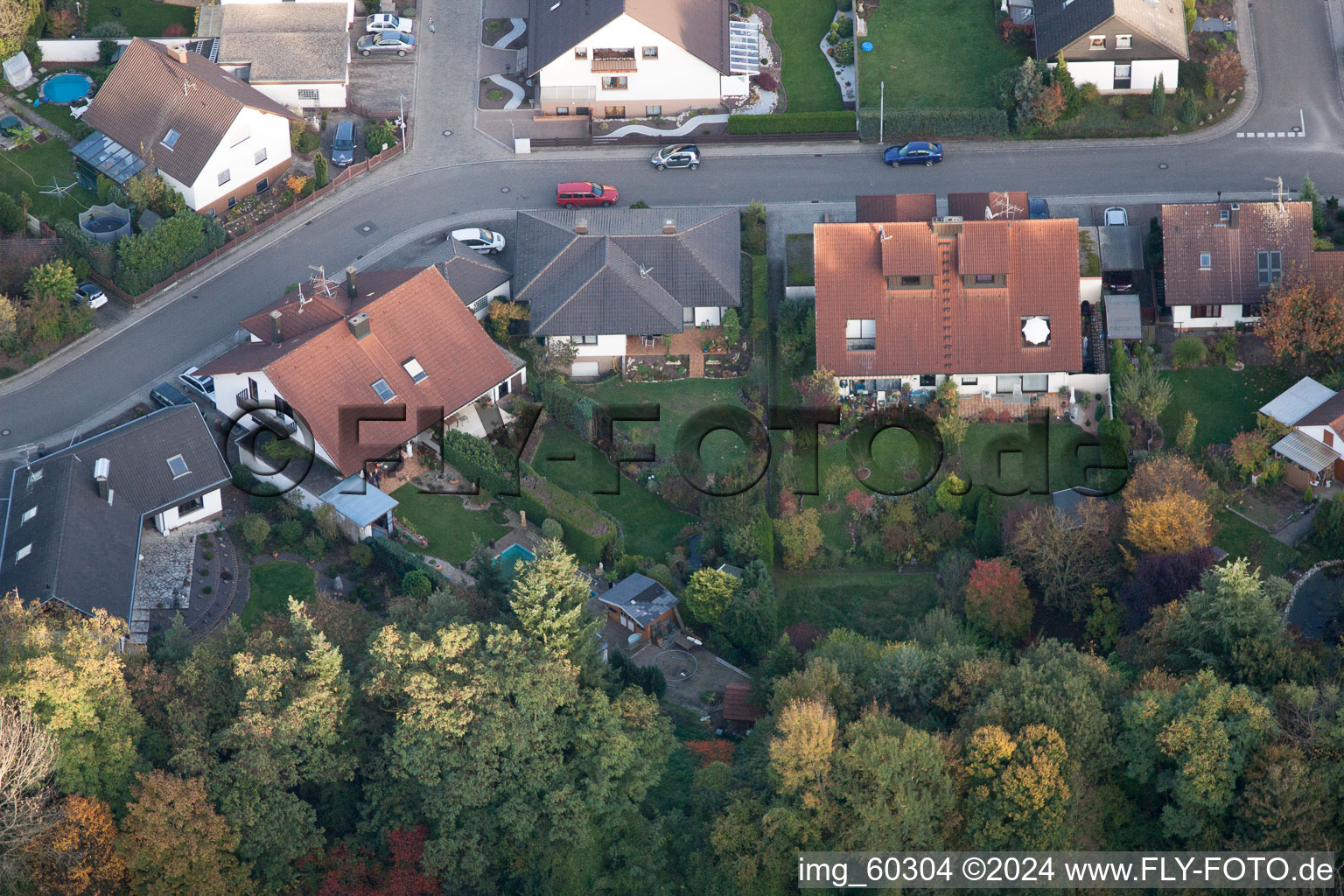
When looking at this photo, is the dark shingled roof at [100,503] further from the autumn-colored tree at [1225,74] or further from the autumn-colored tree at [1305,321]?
the autumn-colored tree at [1225,74]

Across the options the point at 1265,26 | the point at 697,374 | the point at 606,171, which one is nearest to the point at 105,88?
the point at 606,171

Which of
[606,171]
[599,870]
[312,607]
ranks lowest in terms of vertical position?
[599,870]

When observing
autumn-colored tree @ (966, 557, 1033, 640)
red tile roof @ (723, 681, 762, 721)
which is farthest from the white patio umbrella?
red tile roof @ (723, 681, 762, 721)

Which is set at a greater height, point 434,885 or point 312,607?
point 312,607

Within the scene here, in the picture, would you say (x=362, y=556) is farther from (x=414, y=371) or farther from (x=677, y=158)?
(x=677, y=158)

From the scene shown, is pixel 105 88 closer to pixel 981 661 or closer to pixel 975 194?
pixel 975 194

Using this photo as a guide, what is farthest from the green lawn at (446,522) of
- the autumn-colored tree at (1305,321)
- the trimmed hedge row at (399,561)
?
the autumn-colored tree at (1305,321)
